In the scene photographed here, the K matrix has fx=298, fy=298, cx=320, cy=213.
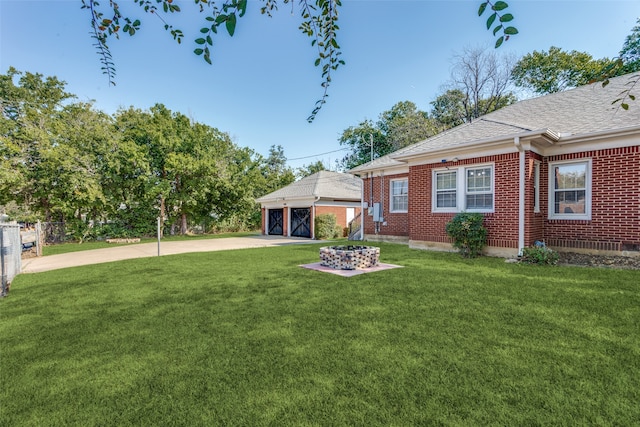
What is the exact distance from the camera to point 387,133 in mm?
31000

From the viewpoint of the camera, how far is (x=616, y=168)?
24.9 ft

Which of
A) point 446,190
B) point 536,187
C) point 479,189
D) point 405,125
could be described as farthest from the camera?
point 405,125

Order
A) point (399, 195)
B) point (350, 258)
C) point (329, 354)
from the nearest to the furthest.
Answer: point (329, 354), point (350, 258), point (399, 195)

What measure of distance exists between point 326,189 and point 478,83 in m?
16.1

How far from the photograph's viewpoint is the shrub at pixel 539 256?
7363mm

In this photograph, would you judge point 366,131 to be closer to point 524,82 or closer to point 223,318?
point 524,82

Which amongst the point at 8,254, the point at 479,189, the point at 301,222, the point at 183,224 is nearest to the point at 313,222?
the point at 301,222

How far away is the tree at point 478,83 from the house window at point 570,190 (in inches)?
729

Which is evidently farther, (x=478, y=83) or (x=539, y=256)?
(x=478, y=83)

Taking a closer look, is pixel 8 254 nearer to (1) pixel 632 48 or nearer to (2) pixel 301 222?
(2) pixel 301 222

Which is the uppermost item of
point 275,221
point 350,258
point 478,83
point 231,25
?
point 478,83

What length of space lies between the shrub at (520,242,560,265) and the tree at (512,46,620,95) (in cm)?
2028

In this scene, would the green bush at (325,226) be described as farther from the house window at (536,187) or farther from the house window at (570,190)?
the house window at (570,190)

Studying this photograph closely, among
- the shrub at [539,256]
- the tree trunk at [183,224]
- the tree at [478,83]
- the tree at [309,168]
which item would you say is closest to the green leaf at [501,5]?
the shrub at [539,256]
